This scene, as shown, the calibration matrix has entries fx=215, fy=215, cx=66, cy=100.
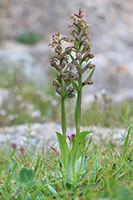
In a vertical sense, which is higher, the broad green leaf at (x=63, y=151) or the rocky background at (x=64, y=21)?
the rocky background at (x=64, y=21)

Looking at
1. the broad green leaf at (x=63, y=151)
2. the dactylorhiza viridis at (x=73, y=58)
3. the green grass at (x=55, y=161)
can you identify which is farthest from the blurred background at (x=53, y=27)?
the broad green leaf at (x=63, y=151)

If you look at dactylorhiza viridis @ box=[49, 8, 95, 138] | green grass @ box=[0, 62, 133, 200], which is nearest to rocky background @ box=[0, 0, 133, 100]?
green grass @ box=[0, 62, 133, 200]

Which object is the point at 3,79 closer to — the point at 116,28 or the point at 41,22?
the point at 41,22

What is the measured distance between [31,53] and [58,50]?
7824 mm

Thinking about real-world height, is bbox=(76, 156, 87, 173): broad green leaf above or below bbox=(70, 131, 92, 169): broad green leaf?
below

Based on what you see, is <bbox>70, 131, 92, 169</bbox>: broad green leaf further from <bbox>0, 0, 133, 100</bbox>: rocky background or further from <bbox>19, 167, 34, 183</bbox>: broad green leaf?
<bbox>0, 0, 133, 100</bbox>: rocky background

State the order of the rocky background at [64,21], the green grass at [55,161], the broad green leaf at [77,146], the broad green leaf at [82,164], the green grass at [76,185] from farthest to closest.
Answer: the rocky background at [64,21] → the broad green leaf at [82,164] → the broad green leaf at [77,146] → the green grass at [55,161] → the green grass at [76,185]

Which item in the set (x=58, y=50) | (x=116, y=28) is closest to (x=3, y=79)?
(x=58, y=50)

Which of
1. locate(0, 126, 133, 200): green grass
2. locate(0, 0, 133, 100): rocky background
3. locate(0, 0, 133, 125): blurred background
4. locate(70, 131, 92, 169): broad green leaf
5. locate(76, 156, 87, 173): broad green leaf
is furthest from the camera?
locate(0, 0, 133, 100): rocky background

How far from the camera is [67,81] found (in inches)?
52.4

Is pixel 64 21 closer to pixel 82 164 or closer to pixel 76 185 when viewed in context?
pixel 82 164

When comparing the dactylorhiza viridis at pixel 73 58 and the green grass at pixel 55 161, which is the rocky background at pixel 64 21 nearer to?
the green grass at pixel 55 161

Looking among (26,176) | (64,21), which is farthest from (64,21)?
(26,176)

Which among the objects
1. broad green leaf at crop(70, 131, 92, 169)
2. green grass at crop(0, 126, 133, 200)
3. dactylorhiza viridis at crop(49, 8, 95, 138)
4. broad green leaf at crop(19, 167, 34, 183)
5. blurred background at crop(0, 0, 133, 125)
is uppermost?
blurred background at crop(0, 0, 133, 125)
